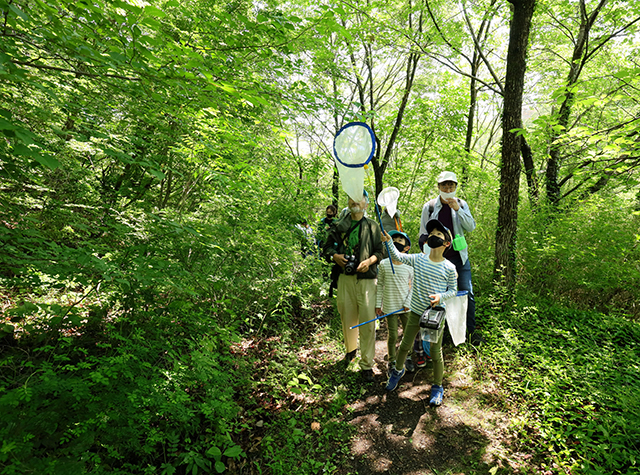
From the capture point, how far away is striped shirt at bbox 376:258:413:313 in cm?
399

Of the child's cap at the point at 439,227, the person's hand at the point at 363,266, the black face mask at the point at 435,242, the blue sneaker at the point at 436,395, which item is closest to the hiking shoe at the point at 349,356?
the blue sneaker at the point at 436,395

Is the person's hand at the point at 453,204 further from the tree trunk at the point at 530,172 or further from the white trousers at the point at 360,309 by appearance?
the tree trunk at the point at 530,172

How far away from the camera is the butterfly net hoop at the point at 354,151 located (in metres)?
3.10

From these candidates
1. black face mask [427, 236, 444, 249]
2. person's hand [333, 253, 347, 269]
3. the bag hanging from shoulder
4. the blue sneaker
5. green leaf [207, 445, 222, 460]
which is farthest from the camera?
person's hand [333, 253, 347, 269]

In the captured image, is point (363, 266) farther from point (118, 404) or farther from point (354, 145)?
point (118, 404)

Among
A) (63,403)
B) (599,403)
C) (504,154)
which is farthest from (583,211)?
(63,403)

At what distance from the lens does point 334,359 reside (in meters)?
4.25

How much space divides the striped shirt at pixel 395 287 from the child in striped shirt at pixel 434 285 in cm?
52

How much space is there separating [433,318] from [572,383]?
1.67 metres

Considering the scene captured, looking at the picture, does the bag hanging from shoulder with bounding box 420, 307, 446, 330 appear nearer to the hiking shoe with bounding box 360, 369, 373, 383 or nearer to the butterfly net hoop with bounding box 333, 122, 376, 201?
the hiking shoe with bounding box 360, 369, 373, 383

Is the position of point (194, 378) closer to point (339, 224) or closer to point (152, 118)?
point (339, 224)

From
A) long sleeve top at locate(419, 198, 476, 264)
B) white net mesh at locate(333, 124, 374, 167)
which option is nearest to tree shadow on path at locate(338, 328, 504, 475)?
long sleeve top at locate(419, 198, 476, 264)

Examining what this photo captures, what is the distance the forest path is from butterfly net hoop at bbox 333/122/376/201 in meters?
2.63

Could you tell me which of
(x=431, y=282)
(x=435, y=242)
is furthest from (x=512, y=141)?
(x=431, y=282)
